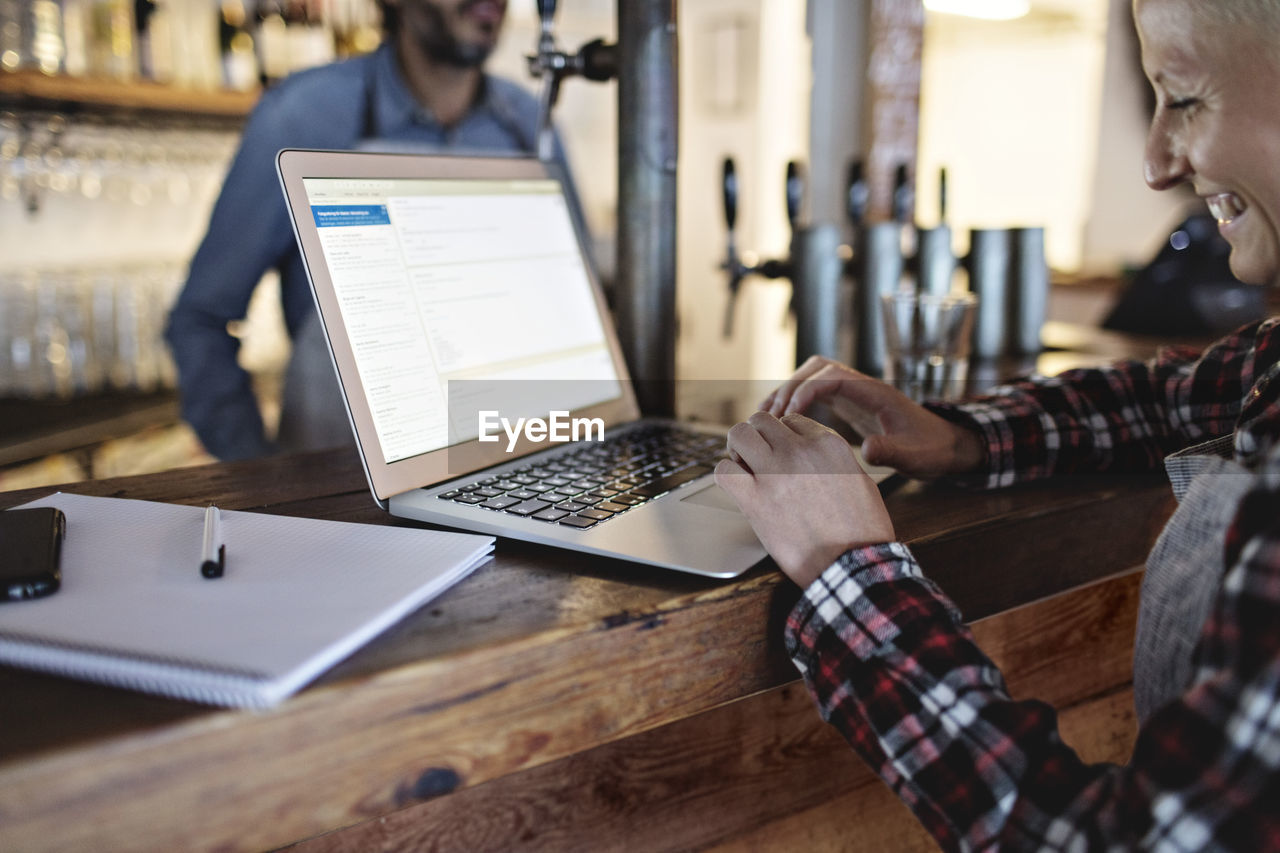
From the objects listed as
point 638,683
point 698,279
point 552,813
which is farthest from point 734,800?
point 698,279

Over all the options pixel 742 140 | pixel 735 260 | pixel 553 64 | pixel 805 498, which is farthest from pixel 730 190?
pixel 742 140

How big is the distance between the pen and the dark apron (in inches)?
21.5

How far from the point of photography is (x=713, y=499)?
78cm

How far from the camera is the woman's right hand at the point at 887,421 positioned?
2.82 feet

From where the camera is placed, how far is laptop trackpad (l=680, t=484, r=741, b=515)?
0.76 m

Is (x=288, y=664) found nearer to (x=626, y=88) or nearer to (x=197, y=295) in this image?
(x=626, y=88)

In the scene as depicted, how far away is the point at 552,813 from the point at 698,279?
139 inches

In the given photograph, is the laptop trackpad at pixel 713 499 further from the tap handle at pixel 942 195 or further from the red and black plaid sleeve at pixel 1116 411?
the tap handle at pixel 942 195

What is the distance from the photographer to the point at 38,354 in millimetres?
2324

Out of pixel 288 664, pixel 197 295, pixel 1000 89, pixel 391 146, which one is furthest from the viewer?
pixel 1000 89

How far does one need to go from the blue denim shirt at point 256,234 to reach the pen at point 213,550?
1.10 meters

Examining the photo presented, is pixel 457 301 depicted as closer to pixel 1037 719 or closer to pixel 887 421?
pixel 887 421
